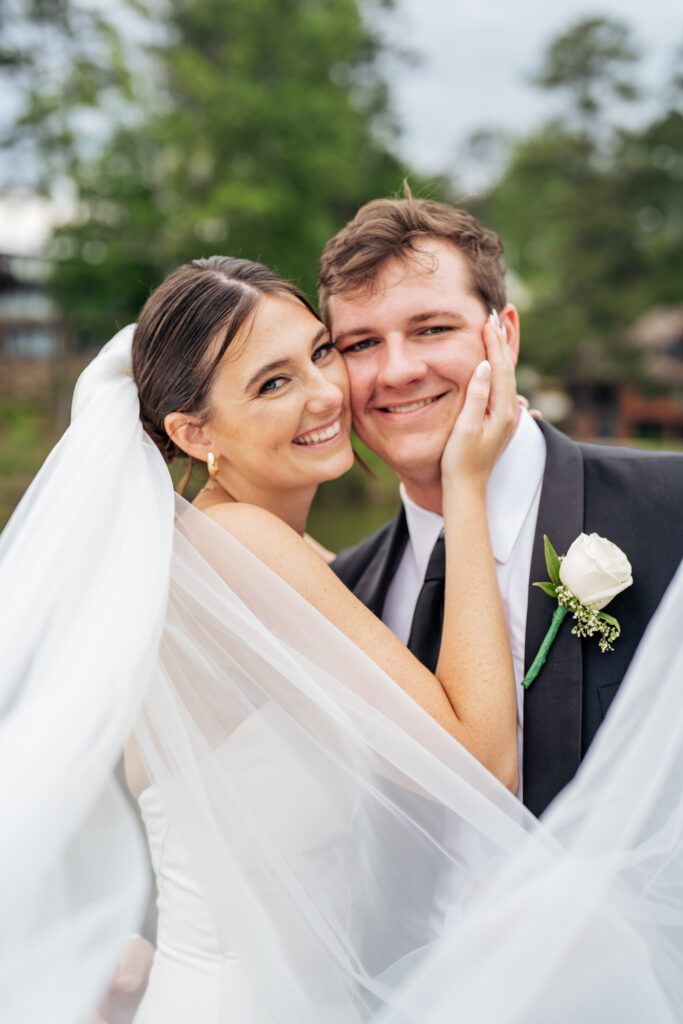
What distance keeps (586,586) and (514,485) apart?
→ 53 centimetres

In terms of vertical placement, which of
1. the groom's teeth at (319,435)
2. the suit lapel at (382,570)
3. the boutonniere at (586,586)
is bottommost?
the suit lapel at (382,570)

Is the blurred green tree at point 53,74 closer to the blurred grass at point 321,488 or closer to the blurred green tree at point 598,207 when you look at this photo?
the blurred grass at point 321,488

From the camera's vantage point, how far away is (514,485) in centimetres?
271

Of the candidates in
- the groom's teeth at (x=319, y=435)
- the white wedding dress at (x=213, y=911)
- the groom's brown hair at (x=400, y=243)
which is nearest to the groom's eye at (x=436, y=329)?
the groom's brown hair at (x=400, y=243)

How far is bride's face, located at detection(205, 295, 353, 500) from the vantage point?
260 cm

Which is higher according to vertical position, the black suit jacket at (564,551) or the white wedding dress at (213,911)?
the black suit jacket at (564,551)

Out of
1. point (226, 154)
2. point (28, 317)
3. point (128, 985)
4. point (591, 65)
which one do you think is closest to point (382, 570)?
point (128, 985)

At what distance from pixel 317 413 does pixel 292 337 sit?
234 mm

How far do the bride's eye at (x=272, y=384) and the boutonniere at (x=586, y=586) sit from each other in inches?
34.7

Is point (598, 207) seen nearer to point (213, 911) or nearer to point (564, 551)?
point (564, 551)

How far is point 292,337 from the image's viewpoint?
2.65 m

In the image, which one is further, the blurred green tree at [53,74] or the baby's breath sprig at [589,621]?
the blurred green tree at [53,74]

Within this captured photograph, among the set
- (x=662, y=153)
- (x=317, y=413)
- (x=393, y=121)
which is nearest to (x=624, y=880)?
(x=317, y=413)

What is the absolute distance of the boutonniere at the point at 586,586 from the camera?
2.24m
